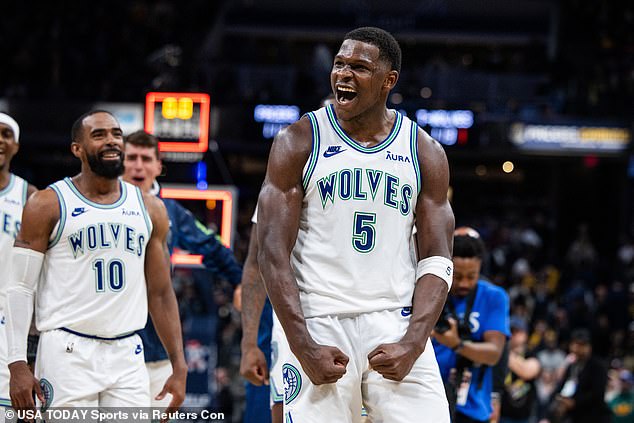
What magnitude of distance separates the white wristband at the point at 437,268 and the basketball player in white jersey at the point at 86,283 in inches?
72.4

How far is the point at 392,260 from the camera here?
156 inches

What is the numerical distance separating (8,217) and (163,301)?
1040mm

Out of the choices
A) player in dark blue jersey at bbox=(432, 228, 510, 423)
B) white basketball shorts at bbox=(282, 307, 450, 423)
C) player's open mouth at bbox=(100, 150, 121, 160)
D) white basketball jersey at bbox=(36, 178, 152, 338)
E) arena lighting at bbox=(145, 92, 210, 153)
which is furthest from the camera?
arena lighting at bbox=(145, 92, 210, 153)

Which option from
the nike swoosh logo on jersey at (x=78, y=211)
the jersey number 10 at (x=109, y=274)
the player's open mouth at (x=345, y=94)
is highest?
the player's open mouth at (x=345, y=94)

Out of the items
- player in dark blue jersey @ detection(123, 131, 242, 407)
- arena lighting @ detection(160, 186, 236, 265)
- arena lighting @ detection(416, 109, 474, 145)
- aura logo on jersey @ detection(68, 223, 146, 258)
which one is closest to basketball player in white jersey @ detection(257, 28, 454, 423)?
aura logo on jersey @ detection(68, 223, 146, 258)

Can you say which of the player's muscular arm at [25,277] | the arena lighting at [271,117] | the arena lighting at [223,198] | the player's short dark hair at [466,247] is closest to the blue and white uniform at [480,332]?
the player's short dark hair at [466,247]

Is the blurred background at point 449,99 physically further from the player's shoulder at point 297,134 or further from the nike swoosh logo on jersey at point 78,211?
the player's shoulder at point 297,134

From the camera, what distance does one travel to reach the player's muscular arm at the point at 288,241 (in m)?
3.74

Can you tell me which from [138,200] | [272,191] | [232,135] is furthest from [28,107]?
[272,191]

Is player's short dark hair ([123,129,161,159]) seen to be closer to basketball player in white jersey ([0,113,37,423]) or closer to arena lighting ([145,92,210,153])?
basketball player in white jersey ([0,113,37,423])

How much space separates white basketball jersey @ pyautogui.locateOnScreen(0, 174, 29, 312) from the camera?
18.6ft

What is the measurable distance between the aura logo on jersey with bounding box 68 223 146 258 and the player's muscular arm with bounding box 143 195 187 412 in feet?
0.44

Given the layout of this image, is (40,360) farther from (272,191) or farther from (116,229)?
(272,191)

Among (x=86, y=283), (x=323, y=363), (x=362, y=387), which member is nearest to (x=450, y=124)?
(x=86, y=283)
